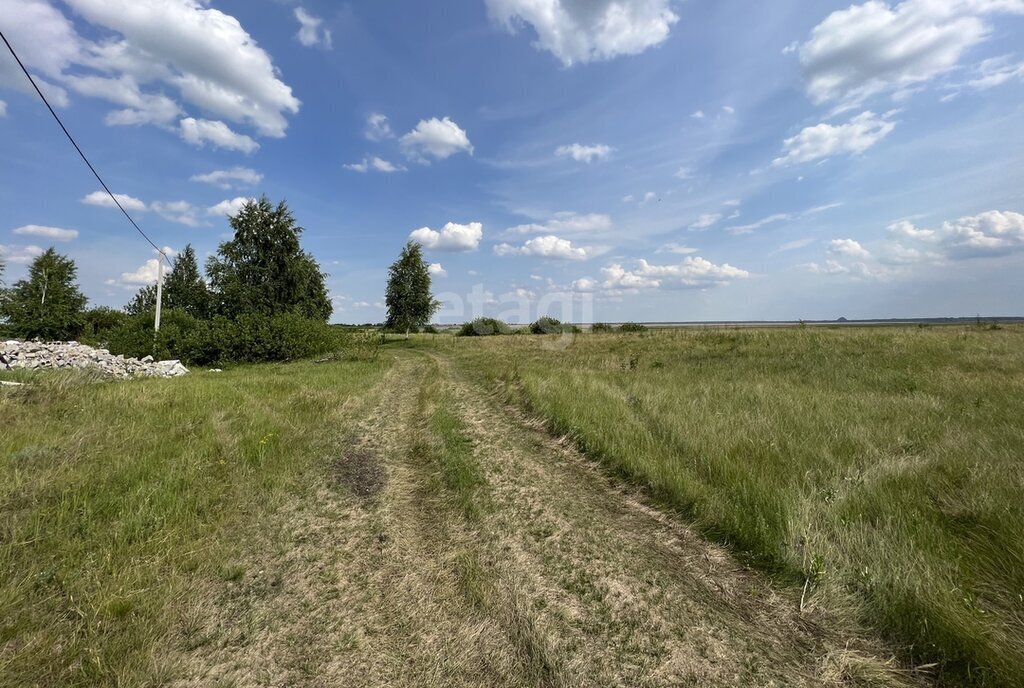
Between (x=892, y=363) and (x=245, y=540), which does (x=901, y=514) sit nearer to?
(x=245, y=540)

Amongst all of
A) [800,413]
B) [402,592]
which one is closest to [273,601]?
[402,592]

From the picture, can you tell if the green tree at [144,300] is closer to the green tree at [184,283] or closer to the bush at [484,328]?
the green tree at [184,283]

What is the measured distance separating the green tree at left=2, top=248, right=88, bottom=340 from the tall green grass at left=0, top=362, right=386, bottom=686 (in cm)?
3023

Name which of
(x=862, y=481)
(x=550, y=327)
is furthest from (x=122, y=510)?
(x=550, y=327)

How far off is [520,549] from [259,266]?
117ft

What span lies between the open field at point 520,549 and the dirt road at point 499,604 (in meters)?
0.02

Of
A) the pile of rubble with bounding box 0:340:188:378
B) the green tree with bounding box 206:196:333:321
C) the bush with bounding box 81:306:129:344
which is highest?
the green tree with bounding box 206:196:333:321

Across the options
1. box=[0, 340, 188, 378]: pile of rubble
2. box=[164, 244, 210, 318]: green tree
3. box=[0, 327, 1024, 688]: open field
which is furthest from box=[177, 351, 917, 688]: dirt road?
box=[164, 244, 210, 318]: green tree

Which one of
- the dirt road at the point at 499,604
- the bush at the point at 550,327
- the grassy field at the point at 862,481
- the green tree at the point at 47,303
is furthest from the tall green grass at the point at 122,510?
the bush at the point at 550,327

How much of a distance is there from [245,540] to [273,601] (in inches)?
48.6

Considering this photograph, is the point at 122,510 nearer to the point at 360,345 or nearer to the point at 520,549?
the point at 520,549

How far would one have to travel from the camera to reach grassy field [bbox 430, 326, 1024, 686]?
2.84 meters

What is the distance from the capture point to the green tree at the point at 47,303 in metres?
28.7

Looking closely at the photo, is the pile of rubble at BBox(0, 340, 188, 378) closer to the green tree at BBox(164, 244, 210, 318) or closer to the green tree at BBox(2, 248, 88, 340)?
the green tree at BBox(2, 248, 88, 340)
